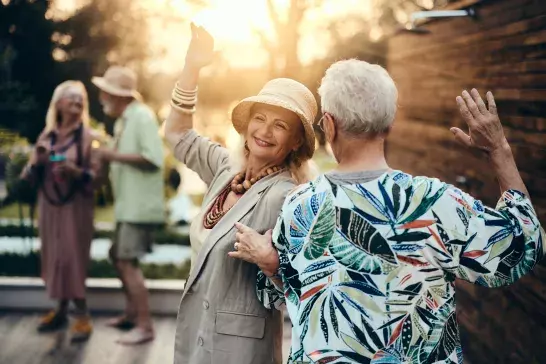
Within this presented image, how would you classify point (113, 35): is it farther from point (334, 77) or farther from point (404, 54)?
point (334, 77)

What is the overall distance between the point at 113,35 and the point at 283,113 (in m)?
10.2

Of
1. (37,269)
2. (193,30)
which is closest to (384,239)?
(193,30)

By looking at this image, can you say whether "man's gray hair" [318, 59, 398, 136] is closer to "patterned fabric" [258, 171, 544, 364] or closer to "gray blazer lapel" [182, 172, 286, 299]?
"patterned fabric" [258, 171, 544, 364]

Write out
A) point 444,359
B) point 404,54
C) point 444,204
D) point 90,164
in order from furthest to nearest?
point 404,54, point 90,164, point 444,359, point 444,204

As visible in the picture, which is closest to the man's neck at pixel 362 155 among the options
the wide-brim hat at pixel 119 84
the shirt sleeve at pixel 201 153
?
the shirt sleeve at pixel 201 153

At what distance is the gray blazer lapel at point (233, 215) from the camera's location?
224 cm

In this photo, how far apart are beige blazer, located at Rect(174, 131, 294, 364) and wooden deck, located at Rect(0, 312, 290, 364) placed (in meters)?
2.11

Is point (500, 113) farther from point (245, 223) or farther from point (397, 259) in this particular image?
point (397, 259)

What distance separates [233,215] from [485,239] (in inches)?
36.4

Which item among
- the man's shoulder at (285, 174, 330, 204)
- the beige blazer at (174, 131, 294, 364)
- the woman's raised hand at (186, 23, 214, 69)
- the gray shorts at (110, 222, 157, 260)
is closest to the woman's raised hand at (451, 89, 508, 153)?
the man's shoulder at (285, 174, 330, 204)

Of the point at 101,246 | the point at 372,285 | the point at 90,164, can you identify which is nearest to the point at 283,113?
the point at 372,285

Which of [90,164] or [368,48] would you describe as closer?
[90,164]

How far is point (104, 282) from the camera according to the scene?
203 inches

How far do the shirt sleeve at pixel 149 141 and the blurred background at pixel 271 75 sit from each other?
3.34 ft
